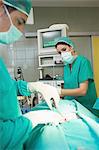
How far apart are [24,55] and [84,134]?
1.15 m

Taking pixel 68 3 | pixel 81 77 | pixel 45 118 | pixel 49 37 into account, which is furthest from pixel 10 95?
pixel 68 3

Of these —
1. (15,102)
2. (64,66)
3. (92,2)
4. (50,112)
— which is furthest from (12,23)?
(92,2)

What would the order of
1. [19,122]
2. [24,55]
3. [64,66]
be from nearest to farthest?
[19,122], [64,66], [24,55]

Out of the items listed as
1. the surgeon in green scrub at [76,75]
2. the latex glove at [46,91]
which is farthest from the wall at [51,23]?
the latex glove at [46,91]

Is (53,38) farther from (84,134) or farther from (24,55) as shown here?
(84,134)

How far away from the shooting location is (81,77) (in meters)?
1.55

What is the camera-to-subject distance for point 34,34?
2021 millimetres

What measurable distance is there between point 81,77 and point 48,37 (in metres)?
0.54

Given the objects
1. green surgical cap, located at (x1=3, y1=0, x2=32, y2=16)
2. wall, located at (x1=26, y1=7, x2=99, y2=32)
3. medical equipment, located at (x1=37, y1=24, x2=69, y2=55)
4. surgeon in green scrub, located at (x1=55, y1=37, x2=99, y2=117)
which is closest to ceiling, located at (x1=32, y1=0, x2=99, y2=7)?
wall, located at (x1=26, y1=7, x2=99, y2=32)

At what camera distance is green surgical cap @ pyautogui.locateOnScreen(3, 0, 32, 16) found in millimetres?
784

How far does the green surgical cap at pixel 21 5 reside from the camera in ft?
2.57

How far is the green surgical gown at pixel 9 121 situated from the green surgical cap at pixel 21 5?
0.19 metres

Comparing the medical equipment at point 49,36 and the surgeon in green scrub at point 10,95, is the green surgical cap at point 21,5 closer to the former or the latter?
the surgeon in green scrub at point 10,95

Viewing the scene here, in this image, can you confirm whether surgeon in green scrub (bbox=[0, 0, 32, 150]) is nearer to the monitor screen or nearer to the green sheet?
the green sheet
